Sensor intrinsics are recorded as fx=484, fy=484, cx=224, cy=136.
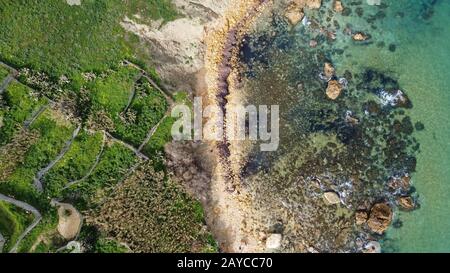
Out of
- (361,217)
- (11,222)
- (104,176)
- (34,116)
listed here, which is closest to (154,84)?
(104,176)

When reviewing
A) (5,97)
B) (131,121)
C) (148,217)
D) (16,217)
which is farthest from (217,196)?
(5,97)

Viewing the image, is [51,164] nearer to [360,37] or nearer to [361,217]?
[361,217]

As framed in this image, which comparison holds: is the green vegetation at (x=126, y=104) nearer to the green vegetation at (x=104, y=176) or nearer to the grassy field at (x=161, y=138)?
the grassy field at (x=161, y=138)

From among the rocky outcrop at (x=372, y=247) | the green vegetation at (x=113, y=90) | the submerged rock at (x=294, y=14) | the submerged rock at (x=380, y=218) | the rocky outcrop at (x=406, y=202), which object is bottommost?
the rocky outcrop at (x=372, y=247)

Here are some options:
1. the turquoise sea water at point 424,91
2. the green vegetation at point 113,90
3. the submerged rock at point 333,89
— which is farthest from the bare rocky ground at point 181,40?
the turquoise sea water at point 424,91

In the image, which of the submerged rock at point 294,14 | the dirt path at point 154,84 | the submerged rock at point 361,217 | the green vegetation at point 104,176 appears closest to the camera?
the green vegetation at point 104,176

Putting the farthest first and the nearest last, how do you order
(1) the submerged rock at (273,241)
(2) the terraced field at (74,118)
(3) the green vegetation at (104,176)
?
1. (1) the submerged rock at (273,241)
2. (3) the green vegetation at (104,176)
3. (2) the terraced field at (74,118)
